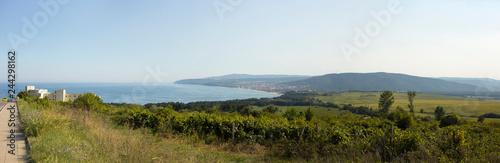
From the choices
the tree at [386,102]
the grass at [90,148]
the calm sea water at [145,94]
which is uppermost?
the grass at [90,148]

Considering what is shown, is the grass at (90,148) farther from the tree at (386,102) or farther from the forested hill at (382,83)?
the forested hill at (382,83)

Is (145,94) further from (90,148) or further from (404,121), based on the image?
(90,148)

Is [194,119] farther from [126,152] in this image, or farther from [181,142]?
[126,152]

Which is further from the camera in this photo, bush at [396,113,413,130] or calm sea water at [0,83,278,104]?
calm sea water at [0,83,278,104]

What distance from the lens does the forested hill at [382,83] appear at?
102m

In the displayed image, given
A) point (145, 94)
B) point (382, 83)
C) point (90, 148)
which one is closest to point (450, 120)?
point (90, 148)

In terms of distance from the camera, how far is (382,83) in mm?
106938

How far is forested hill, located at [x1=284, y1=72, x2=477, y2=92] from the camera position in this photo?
102 metres

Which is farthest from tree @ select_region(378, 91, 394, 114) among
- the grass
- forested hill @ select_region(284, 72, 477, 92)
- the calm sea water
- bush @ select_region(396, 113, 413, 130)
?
the calm sea water

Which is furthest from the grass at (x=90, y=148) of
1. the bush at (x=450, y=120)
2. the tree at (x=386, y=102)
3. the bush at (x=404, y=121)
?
the tree at (x=386, y=102)

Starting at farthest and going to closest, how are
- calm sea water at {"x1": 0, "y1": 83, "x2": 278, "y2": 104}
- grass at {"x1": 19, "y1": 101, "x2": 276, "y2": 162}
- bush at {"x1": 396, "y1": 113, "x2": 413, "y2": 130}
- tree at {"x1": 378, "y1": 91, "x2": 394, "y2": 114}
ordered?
calm sea water at {"x1": 0, "y1": 83, "x2": 278, "y2": 104} → tree at {"x1": 378, "y1": 91, "x2": 394, "y2": 114} → bush at {"x1": 396, "y1": 113, "x2": 413, "y2": 130} → grass at {"x1": 19, "y1": 101, "x2": 276, "y2": 162}

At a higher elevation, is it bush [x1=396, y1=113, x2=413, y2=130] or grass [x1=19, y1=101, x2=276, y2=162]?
grass [x1=19, y1=101, x2=276, y2=162]

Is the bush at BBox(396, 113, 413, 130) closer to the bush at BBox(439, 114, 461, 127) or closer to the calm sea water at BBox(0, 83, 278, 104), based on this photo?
the bush at BBox(439, 114, 461, 127)

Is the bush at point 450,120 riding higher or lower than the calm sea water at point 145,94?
higher
